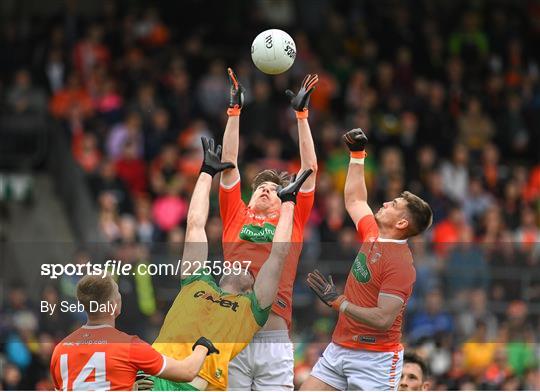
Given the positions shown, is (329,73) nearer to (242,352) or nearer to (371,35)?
(371,35)

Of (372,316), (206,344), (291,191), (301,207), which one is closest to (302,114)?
(301,207)

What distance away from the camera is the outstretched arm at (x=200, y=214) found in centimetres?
985

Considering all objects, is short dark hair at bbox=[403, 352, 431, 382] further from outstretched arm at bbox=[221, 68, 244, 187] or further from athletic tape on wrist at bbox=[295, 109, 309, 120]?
athletic tape on wrist at bbox=[295, 109, 309, 120]

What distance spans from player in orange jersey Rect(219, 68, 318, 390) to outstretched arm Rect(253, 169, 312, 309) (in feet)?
1.45

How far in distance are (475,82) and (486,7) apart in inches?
70.0

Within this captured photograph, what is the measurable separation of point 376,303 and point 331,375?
660 mm

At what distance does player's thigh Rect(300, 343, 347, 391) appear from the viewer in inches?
395

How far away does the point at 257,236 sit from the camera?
10156 mm

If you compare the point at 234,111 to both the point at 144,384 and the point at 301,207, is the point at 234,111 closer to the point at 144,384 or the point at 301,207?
the point at 301,207

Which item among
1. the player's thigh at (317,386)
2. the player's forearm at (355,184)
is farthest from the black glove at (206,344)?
the player's forearm at (355,184)

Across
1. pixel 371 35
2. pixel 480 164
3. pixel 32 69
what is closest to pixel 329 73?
pixel 371 35

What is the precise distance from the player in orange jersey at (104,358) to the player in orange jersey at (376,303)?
131 cm

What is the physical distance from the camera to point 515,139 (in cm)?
1883

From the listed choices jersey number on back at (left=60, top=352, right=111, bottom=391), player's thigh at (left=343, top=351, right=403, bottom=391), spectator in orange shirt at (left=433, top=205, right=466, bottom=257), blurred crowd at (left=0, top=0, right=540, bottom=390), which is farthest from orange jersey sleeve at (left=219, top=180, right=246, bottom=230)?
spectator in orange shirt at (left=433, top=205, right=466, bottom=257)
